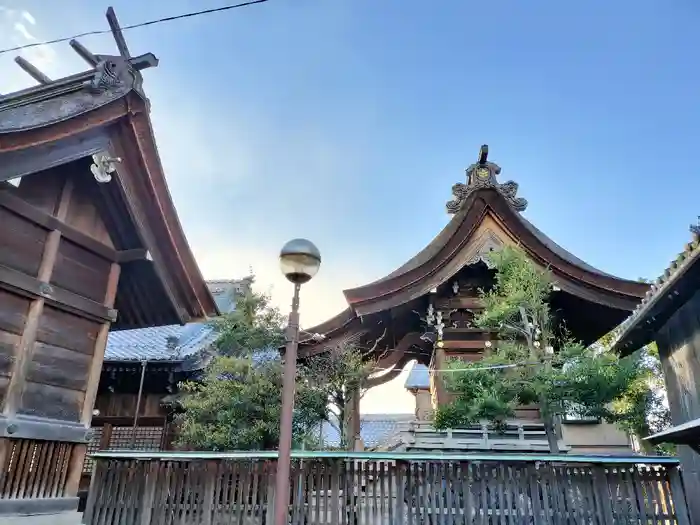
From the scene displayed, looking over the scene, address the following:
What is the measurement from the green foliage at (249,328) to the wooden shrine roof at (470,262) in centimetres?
110

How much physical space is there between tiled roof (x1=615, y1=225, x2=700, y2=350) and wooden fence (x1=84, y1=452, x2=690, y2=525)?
2.13 metres

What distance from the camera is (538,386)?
8.22 meters

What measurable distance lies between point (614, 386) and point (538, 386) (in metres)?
1.23

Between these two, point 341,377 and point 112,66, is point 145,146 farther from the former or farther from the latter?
point 341,377

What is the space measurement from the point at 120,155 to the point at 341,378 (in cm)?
671

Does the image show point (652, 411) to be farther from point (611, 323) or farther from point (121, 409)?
point (121, 409)

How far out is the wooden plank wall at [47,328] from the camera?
4.38 meters

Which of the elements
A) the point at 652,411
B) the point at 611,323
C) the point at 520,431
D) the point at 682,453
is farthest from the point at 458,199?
the point at 652,411

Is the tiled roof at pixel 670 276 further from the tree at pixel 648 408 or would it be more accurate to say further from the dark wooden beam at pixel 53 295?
the dark wooden beam at pixel 53 295

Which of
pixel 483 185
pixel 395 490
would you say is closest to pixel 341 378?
pixel 395 490

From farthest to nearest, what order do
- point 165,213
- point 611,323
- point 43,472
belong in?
point 611,323, point 165,213, point 43,472

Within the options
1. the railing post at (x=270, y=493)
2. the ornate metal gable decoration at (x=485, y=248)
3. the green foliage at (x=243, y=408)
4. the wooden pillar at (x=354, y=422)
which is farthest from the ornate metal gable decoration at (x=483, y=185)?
the railing post at (x=270, y=493)

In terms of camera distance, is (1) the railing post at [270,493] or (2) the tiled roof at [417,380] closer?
(1) the railing post at [270,493]

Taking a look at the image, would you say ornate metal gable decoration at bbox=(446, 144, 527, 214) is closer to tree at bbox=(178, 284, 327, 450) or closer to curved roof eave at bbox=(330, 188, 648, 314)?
curved roof eave at bbox=(330, 188, 648, 314)
